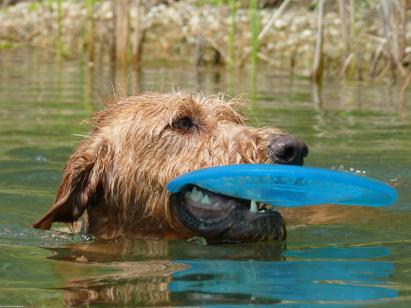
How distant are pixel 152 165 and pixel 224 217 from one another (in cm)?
67

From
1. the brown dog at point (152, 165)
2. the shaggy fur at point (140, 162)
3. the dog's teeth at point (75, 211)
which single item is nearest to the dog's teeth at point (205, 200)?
the brown dog at point (152, 165)

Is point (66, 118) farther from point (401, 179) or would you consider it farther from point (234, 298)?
point (234, 298)

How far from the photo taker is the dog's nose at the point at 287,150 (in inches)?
227

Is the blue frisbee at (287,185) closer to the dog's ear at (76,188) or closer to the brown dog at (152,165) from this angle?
the brown dog at (152,165)

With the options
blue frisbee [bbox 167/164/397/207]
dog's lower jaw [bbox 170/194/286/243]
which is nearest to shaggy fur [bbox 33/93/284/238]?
dog's lower jaw [bbox 170/194/286/243]

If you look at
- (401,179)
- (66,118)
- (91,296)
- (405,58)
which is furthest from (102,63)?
(91,296)

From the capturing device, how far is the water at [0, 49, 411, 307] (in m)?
4.83

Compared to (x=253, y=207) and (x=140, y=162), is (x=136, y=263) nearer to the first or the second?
(x=253, y=207)

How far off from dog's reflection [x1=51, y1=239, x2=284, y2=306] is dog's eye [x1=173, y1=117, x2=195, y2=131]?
739mm

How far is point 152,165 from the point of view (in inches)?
251

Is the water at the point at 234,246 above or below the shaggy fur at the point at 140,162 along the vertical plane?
below

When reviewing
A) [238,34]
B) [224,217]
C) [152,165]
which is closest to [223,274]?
[224,217]

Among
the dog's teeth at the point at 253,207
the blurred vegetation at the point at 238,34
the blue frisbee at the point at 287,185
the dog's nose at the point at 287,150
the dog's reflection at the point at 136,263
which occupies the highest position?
the blurred vegetation at the point at 238,34

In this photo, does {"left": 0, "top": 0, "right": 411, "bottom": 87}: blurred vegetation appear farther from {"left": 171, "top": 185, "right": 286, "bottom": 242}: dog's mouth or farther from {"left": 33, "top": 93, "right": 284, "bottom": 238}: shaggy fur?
{"left": 171, "top": 185, "right": 286, "bottom": 242}: dog's mouth
